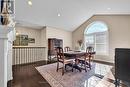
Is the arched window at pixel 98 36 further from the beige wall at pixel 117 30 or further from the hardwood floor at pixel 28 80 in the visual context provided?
the hardwood floor at pixel 28 80

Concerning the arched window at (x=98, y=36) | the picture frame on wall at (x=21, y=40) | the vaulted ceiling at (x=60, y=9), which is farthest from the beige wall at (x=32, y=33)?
the arched window at (x=98, y=36)

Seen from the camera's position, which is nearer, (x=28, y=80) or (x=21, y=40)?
(x=28, y=80)

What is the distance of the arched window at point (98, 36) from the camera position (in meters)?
6.86

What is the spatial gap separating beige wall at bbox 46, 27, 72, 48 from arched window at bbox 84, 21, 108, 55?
1.50m

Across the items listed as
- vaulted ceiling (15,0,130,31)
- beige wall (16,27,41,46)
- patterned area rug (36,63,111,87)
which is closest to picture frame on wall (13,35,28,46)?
beige wall (16,27,41,46)

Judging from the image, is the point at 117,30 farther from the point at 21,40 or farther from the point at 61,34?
the point at 21,40

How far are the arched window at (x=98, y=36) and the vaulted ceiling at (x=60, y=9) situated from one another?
3.88 ft

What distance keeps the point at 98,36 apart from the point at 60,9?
3466mm

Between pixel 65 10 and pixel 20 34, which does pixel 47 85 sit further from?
pixel 20 34

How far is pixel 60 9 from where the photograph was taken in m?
5.62

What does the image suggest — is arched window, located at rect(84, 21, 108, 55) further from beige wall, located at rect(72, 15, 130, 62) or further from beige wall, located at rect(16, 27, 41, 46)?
beige wall, located at rect(16, 27, 41, 46)

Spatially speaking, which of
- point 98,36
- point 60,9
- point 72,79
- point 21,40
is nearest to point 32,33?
point 21,40

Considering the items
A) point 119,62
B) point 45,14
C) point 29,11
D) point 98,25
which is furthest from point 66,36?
point 119,62

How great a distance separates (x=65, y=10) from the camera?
583 cm
